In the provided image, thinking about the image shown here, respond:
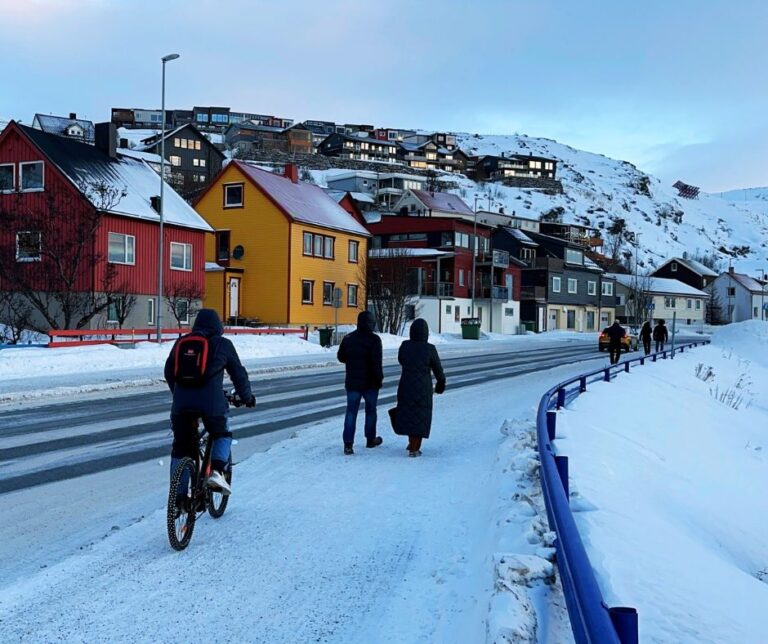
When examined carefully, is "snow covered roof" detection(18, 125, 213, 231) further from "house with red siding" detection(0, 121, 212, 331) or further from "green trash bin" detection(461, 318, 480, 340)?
"green trash bin" detection(461, 318, 480, 340)

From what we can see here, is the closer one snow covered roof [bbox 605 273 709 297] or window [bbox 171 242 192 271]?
window [bbox 171 242 192 271]

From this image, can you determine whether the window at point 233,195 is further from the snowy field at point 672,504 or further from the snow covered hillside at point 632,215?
the snow covered hillside at point 632,215

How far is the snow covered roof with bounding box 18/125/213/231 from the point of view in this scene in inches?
1312

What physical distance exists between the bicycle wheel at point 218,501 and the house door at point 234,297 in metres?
38.9

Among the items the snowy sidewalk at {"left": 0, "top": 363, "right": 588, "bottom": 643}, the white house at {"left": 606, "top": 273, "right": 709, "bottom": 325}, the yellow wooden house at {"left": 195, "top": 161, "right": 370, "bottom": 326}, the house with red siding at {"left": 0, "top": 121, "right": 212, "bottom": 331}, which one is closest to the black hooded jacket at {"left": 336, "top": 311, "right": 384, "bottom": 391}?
the snowy sidewalk at {"left": 0, "top": 363, "right": 588, "bottom": 643}

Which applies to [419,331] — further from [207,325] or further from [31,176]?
[31,176]

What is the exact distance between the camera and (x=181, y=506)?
556 cm

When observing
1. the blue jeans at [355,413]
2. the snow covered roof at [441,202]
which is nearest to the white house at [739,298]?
the snow covered roof at [441,202]

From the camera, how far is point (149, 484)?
25.9 ft

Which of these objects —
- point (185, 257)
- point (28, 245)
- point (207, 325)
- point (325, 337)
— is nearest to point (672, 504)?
point (207, 325)

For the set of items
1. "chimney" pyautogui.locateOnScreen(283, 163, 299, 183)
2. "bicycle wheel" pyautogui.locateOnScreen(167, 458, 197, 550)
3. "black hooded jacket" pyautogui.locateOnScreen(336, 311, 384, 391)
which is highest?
"chimney" pyautogui.locateOnScreen(283, 163, 299, 183)

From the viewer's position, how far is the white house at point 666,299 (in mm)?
95688

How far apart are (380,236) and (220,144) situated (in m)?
105

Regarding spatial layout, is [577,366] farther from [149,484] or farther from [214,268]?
[214,268]
